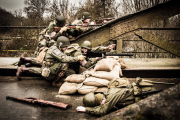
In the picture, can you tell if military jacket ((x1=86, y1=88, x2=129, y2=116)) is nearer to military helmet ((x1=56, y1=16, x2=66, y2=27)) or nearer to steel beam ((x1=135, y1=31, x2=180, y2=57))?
steel beam ((x1=135, y1=31, x2=180, y2=57))

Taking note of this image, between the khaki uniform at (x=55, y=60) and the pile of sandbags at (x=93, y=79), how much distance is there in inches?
21.5

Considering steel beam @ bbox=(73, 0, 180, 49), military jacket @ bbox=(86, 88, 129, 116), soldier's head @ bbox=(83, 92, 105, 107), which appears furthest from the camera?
steel beam @ bbox=(73, 0, 180, 49)

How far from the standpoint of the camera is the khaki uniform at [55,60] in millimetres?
3664

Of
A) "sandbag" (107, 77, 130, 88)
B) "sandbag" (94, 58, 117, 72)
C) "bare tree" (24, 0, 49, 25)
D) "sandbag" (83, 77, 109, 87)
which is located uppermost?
"bare tree" (24, 0, 49, 25)

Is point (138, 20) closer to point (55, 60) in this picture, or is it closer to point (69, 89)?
point (55, 60)

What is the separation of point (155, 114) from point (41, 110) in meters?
1.96

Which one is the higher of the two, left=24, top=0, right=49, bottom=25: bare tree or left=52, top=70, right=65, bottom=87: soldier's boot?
left=24, top=0, right=49, bottom=25: bare tree

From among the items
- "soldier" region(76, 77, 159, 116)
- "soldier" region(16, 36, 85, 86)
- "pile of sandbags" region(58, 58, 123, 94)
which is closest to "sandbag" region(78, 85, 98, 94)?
"pile of sandbags" region(58, 58, 123, 94)

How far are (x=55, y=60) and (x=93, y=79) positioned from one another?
1.32 meters

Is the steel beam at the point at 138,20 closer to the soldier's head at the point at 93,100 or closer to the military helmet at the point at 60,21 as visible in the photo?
the military helmet at the point at 60,21

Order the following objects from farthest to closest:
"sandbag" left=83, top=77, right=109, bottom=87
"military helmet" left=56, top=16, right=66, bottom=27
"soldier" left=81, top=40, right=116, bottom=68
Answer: "military helmet" left=56, top=16, right=66, bottom=27 → "soldier" left=81, top=40, right=116, bottom=68 → "sandbag" left=83, top=77, right=109, bottom=87

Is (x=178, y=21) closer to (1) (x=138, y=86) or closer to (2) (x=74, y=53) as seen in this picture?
(2) (x=74, y=53)

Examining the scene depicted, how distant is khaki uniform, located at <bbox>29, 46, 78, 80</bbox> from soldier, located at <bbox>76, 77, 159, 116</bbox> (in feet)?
5.18

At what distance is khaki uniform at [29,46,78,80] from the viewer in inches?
144
